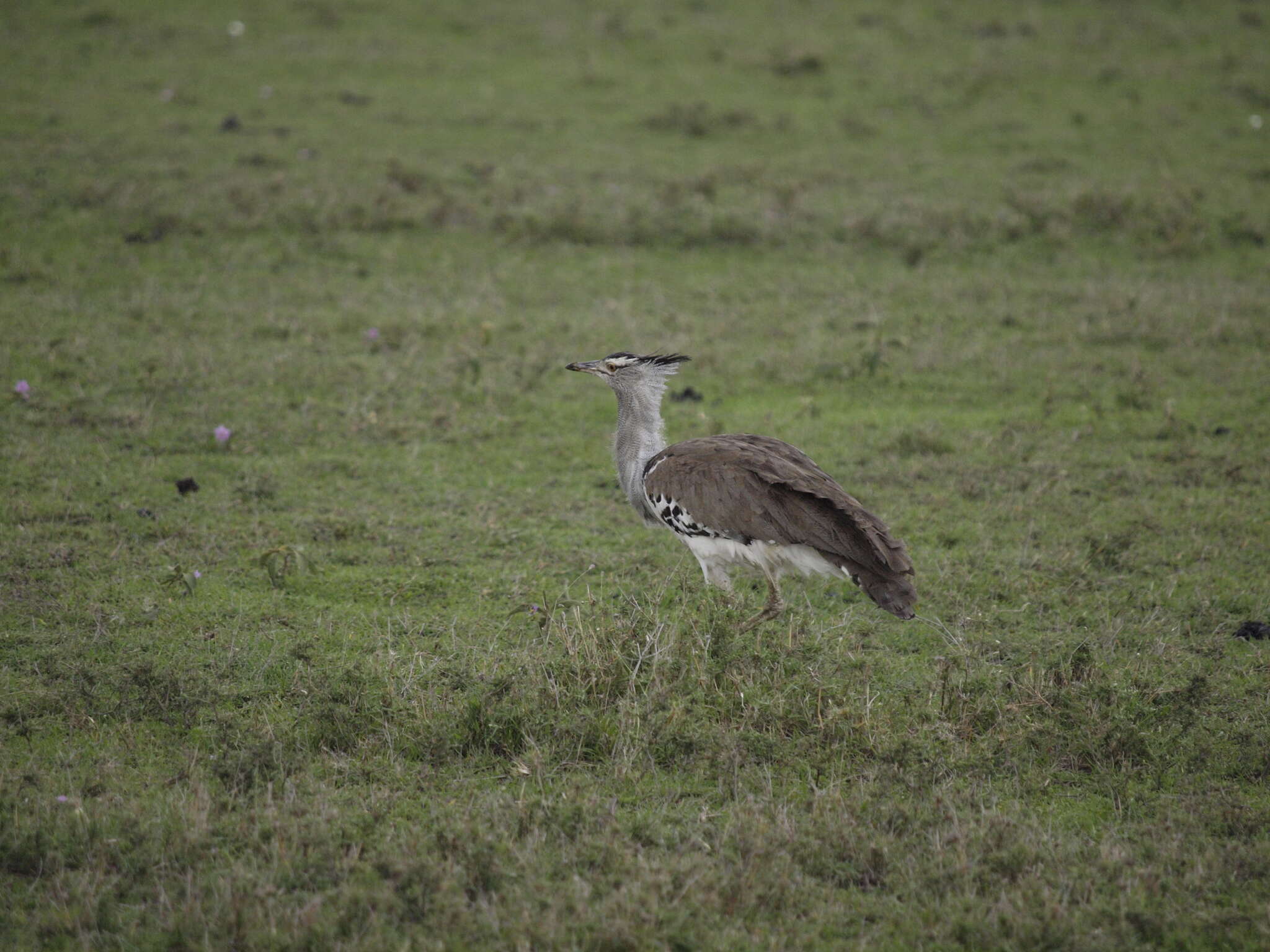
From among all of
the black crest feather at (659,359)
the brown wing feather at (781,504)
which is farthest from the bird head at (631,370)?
the brown wing feather at (781,504)

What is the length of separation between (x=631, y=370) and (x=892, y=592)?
1.95m

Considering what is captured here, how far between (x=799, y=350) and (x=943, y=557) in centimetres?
316

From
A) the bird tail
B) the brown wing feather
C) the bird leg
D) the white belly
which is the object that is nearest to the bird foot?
the bird leg

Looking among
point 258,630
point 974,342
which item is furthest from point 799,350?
A: point 258,630

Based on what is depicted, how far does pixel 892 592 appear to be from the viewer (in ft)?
15.9

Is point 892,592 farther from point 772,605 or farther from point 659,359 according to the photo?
point 659,359

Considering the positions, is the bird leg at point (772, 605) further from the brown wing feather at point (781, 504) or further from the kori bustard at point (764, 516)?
the brown wing feather at point (781, 504)

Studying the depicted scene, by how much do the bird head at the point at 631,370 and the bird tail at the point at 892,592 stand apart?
168 cm

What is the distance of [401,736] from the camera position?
439 cm

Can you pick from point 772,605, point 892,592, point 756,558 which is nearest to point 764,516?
point 756,558

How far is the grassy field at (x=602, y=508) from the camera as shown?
369 centimetres

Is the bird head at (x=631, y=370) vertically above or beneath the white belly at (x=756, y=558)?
above

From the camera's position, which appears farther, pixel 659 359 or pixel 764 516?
pixel 659 359

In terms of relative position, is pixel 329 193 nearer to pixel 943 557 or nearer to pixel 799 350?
pixel 799 350
